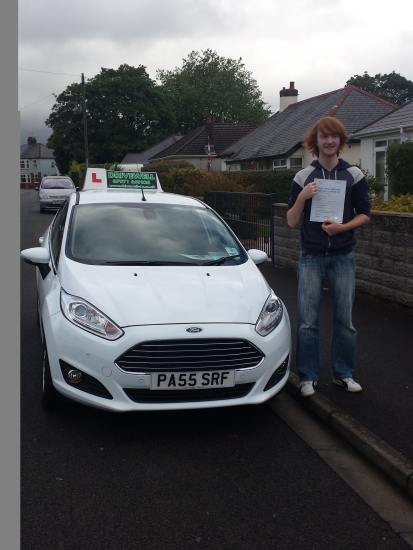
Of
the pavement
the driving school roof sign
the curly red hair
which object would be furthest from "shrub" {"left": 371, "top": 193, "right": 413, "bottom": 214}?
the curly red hair

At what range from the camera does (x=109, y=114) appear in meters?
73.3

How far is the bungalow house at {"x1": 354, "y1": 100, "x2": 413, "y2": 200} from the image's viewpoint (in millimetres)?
26547

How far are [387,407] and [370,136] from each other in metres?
26.3

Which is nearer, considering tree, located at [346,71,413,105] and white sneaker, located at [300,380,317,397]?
white sneaker, located at [300,380,317,397]

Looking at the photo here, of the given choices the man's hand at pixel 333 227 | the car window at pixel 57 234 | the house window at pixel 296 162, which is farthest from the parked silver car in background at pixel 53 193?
the man's hand at pixel 333 227

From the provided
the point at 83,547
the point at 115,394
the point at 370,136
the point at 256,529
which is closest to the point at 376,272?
the point at 115,394

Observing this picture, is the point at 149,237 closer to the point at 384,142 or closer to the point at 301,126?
the point at 384,142

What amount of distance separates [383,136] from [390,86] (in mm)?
72223

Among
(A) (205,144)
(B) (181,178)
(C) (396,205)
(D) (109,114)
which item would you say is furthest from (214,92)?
(C) (396,205)

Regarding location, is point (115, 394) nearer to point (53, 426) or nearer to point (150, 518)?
point (53, 426)

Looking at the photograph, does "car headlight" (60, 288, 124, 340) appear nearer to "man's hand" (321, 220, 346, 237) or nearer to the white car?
the white car

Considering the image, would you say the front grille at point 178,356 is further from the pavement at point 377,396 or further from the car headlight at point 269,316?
the pavement at point 377,396

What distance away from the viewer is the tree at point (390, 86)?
9488cm

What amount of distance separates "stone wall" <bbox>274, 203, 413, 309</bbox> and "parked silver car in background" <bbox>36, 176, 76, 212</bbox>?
23.2 m
